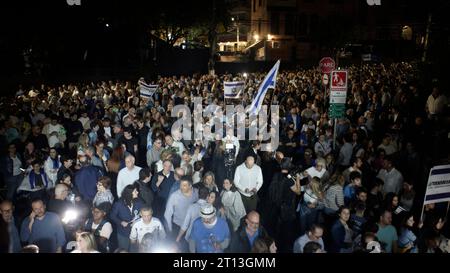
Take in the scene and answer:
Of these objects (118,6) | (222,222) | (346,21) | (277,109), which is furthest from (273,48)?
(222,222)

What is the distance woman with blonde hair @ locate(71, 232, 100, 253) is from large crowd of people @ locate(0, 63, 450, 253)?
0.6 inches

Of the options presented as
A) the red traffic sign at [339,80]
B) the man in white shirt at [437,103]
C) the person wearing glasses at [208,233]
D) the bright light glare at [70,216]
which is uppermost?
the red traffic sign at [339,80]

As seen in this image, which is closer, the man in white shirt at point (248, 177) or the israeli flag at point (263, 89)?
the man in white shirt at point (248, 177)

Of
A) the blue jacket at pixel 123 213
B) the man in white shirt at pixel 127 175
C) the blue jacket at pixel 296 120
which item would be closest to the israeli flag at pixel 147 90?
the blue jacket at pixel 296 120

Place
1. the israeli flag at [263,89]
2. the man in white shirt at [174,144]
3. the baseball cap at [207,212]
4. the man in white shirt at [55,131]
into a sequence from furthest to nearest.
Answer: the israeli flag at [263,89], the man in white shirt at [55,131], the man in white shirt at [174,144], the baseball cap at [207,212]

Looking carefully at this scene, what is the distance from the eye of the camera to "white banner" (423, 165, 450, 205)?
603cm

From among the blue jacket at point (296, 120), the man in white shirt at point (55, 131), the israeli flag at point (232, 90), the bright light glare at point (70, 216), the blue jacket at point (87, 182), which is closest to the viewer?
the bright light glare at point (70, 216)

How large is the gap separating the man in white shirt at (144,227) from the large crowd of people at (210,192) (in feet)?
0.04

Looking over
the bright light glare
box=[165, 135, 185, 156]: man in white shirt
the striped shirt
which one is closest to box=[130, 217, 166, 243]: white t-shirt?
the bright light glare

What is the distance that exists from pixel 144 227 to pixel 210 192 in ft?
3.85

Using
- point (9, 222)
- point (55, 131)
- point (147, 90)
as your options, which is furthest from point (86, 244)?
point (147, 90)

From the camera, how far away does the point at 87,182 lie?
7.12m

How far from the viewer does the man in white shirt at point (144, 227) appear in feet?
18.2

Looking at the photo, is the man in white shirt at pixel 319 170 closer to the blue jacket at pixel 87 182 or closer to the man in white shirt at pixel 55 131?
the blue jacket at pixel 87 182
